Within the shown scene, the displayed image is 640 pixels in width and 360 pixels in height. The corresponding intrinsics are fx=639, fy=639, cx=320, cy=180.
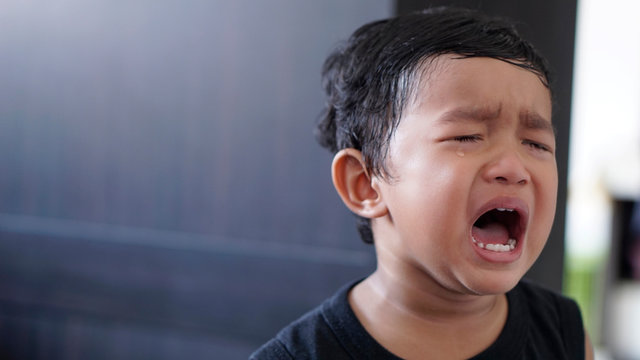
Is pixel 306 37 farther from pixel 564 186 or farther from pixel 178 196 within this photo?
pixel 564 186

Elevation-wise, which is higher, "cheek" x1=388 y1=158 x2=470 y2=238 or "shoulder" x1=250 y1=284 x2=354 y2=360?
"cheek" x1=388 y1=158 x2=470 y2=238

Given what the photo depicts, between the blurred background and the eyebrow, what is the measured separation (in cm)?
43

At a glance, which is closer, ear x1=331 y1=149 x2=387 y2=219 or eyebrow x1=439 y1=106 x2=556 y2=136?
eyebrow x1=439 y1=106 x2=556 y2=136

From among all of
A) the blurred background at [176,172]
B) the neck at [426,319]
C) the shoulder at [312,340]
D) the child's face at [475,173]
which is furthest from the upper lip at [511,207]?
the blurred background at [176,172]

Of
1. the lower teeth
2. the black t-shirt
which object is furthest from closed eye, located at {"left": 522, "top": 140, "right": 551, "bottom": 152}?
the black t-shirt

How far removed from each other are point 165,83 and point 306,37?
12.6 inches

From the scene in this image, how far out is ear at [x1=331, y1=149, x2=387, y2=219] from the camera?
Result: 78cm

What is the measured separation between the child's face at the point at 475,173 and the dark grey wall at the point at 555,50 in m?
0.46

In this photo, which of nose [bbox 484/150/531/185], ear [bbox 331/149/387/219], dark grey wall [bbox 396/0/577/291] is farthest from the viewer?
Answer: dark grey wall [bbox 396/0/577/291]

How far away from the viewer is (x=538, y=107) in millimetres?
701

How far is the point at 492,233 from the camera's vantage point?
0.69 metres

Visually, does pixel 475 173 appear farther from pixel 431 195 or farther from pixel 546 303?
pixel 546 303

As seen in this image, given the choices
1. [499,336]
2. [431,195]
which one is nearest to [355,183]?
[431,195]

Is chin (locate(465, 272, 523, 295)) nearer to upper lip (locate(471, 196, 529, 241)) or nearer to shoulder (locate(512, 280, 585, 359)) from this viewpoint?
upper lip (locate(471, 196, 529, 241))
